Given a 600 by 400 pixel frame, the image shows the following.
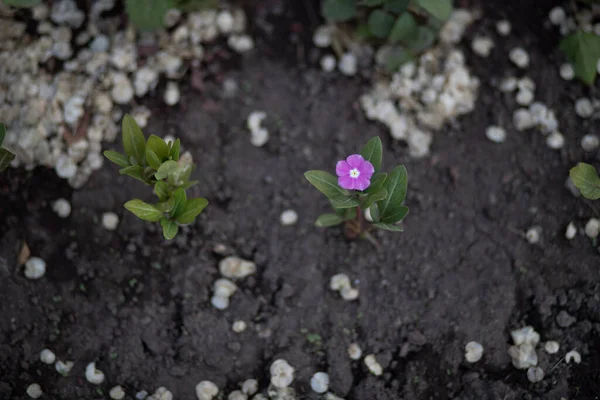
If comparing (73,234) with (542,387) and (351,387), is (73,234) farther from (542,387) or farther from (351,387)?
(542,387)

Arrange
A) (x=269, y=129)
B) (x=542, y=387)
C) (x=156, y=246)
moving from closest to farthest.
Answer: (x=542, y=387) < (x=156, y=246) < (x=269, y=129)

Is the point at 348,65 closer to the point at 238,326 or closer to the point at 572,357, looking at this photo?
the point at 238,326

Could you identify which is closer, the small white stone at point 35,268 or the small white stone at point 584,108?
the small white stone at point 35,268

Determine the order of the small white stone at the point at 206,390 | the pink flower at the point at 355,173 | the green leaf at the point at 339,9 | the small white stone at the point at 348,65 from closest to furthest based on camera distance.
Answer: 1. the pink flower at the point at 355,173
2. the small white stone at the point at 206,390
3. the green leaf at the point at 339,9
4. the small white stone at the point at 348,65

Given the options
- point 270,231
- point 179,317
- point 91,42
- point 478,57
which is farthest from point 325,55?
point 179,317

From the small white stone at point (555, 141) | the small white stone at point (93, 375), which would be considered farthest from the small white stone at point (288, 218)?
the small white stone at point (555, 141)

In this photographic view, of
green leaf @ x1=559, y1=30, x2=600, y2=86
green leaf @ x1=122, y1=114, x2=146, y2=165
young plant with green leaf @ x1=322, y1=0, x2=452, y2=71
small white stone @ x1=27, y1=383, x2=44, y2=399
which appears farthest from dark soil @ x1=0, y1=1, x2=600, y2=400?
green leaf @ x1=122, y1=114, x2=146, y2=165

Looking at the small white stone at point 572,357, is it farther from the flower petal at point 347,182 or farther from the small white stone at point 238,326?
the small white stone at point 238,326

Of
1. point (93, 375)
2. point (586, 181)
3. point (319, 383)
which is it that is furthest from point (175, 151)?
point (586, 181)
